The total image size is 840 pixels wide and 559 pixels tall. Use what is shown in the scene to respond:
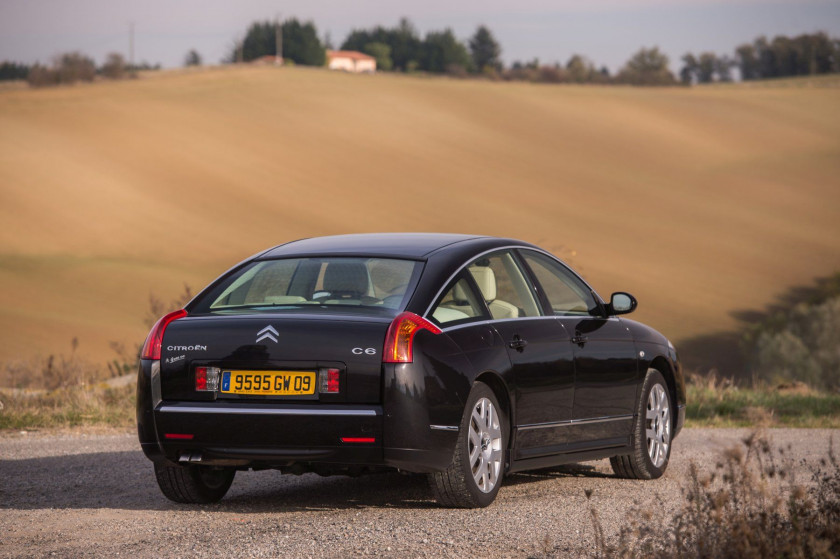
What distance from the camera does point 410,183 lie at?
59.5 metres

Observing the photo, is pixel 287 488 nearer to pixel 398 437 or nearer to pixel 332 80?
pixel 398 437

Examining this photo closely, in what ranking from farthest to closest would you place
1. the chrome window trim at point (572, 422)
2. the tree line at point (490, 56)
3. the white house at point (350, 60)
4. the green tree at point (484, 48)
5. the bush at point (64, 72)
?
the green tree at point (484, 48) → the white house at point (350, 60) → the tree line at point (490, 56) → the bush at point (64, 72) → the chrome window trim at point (572, 422)

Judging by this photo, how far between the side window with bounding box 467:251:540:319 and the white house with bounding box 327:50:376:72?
121m

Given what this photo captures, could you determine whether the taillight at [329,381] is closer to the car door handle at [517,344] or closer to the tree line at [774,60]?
the car door handle at [517,344]

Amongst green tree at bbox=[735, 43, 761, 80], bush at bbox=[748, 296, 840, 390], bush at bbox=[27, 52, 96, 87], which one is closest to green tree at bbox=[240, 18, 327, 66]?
bush at bbox=[27, 52, 96, 87]

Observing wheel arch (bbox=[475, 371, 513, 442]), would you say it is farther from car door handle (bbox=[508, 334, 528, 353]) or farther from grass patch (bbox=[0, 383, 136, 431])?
grass patch (bbox=[0, 383, 136, 431])

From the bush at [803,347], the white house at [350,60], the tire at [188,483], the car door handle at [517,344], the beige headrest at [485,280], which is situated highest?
the white house at [350,60]

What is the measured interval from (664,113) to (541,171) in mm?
17056

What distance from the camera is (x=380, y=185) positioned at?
5866 cm

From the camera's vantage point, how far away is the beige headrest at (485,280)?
7520 mm

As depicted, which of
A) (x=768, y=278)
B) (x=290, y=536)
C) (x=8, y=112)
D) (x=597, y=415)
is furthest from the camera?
(x=8, y=112)

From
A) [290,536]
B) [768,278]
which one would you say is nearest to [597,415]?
[290,536]

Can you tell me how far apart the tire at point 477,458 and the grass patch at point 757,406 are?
22.3 feet

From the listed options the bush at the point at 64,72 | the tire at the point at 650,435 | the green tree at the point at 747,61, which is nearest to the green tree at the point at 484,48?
the green tree at the point at 747,61
